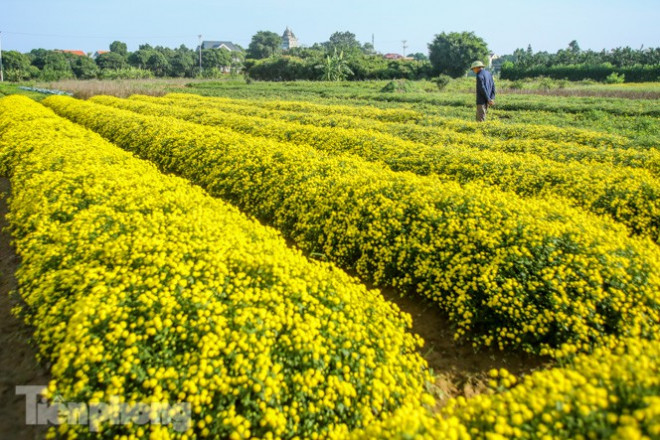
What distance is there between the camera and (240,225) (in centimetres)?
509

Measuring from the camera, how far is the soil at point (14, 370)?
3209 millimetres

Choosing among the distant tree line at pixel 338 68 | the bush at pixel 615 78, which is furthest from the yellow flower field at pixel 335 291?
the distant tree line at pixel 338 68

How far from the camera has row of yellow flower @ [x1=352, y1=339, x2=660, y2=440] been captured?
178cm

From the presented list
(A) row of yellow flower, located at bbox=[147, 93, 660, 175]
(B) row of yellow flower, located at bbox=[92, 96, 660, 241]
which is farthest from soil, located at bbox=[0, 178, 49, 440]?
(A) row of yellow flower, located at bbox=[147, 93, 660, 175]

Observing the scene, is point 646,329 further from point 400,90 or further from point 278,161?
point 400,90

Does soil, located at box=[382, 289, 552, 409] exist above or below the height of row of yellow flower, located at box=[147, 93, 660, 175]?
below

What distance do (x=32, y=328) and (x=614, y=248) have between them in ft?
21.2

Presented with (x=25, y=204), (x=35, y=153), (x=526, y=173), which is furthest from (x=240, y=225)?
(x=35, y=153)

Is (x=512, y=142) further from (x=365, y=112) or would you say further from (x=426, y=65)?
(x=426, y=65)

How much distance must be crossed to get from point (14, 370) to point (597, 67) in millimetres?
56182

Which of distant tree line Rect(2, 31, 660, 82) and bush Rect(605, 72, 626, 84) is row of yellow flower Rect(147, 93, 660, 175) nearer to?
distant tree line Rect(2, 31, 660, 82)

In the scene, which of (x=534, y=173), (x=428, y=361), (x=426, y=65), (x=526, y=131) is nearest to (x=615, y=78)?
(x=426, y=65)

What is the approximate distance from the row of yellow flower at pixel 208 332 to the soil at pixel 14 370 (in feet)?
1.11

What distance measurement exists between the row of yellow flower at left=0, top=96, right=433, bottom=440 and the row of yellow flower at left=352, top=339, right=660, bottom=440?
24.3 inches
